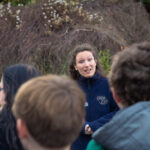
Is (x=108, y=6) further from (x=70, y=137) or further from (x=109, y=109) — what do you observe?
(x=70, y=137)

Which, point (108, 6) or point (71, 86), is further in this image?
point (108, 6)

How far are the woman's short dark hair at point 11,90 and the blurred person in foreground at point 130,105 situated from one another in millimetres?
595

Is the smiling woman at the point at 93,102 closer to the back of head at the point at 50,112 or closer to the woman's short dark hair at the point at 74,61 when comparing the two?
the woman's short dark hair at the point at 74,61

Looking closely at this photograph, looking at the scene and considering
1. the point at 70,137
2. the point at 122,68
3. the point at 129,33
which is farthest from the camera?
the point at 129,33

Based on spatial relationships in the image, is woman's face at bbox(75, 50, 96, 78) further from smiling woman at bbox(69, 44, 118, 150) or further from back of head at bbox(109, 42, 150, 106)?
back of head at bbox(109, 42, 150, 106)

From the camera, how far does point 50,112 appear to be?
1267 millimetres

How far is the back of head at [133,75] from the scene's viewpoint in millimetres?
1568

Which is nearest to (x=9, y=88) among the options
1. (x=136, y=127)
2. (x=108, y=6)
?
(x=136, y=127)

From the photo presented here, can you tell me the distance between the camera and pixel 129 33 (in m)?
8.76

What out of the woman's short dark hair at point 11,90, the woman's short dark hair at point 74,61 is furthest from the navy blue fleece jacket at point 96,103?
the woman's short dark hair at point 11,90

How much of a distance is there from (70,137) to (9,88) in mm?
→ 776

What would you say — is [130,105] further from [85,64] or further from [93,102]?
[85,64]

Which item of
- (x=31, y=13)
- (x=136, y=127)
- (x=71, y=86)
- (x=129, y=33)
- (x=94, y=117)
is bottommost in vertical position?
(x=94, y=117)

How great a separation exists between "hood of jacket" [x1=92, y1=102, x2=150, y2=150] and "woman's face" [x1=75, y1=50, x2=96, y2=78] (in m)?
1.48
